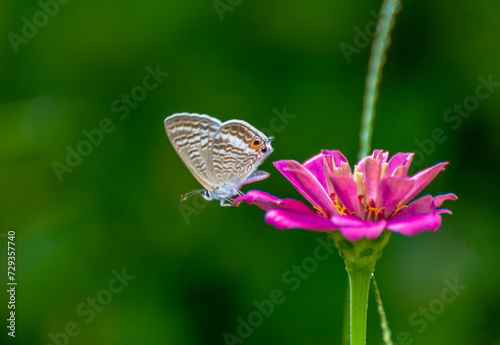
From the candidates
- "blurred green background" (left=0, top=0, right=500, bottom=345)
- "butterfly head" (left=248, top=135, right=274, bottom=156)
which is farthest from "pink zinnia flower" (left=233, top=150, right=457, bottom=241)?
"blurred green background" (left=0, top=0, right=500, bottom=345)

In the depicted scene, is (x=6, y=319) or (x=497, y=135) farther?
(x=497, y=135)

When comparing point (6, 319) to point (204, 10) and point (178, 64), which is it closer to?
point (178, 64)

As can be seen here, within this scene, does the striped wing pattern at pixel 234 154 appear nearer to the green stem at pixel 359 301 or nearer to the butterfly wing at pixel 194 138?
the butterfly wing at pixel 194 138

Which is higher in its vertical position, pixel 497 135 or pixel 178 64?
pixel 178 64

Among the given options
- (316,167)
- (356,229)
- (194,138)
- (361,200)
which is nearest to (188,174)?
(194,138)

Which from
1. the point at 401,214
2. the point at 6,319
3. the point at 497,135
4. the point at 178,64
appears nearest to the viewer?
the point at 401,214

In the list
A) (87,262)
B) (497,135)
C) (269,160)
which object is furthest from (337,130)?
(87,262)

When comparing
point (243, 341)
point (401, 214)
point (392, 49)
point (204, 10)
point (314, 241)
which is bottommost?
point (243, 341)

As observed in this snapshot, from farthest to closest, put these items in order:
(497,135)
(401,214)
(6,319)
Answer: (497,135), (6,319), (401,214)
